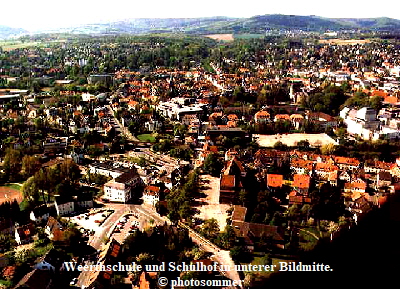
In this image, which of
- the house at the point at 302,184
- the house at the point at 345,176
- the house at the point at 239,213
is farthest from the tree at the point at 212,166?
the house at the point at 345,176

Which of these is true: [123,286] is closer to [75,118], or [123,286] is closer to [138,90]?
[75,118]

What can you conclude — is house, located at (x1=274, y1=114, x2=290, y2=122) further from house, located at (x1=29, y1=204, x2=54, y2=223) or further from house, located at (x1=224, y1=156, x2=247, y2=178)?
house, located at (x1=29, y1=204, x2=54, y2=223)

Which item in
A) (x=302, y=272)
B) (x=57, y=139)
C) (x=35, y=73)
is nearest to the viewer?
(x=302, y=272)

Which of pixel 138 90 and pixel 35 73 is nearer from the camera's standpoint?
pixel 138 90

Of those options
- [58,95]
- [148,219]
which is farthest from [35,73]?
[148,219]

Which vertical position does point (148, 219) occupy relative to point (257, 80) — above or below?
below

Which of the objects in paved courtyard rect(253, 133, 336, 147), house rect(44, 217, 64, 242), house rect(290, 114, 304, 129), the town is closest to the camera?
the town

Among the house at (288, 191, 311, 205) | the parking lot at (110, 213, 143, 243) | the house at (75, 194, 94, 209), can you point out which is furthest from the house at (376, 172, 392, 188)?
the house at (75, 194, 94, 209)

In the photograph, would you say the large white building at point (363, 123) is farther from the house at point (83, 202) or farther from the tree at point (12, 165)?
the tree at point (12, 165)
